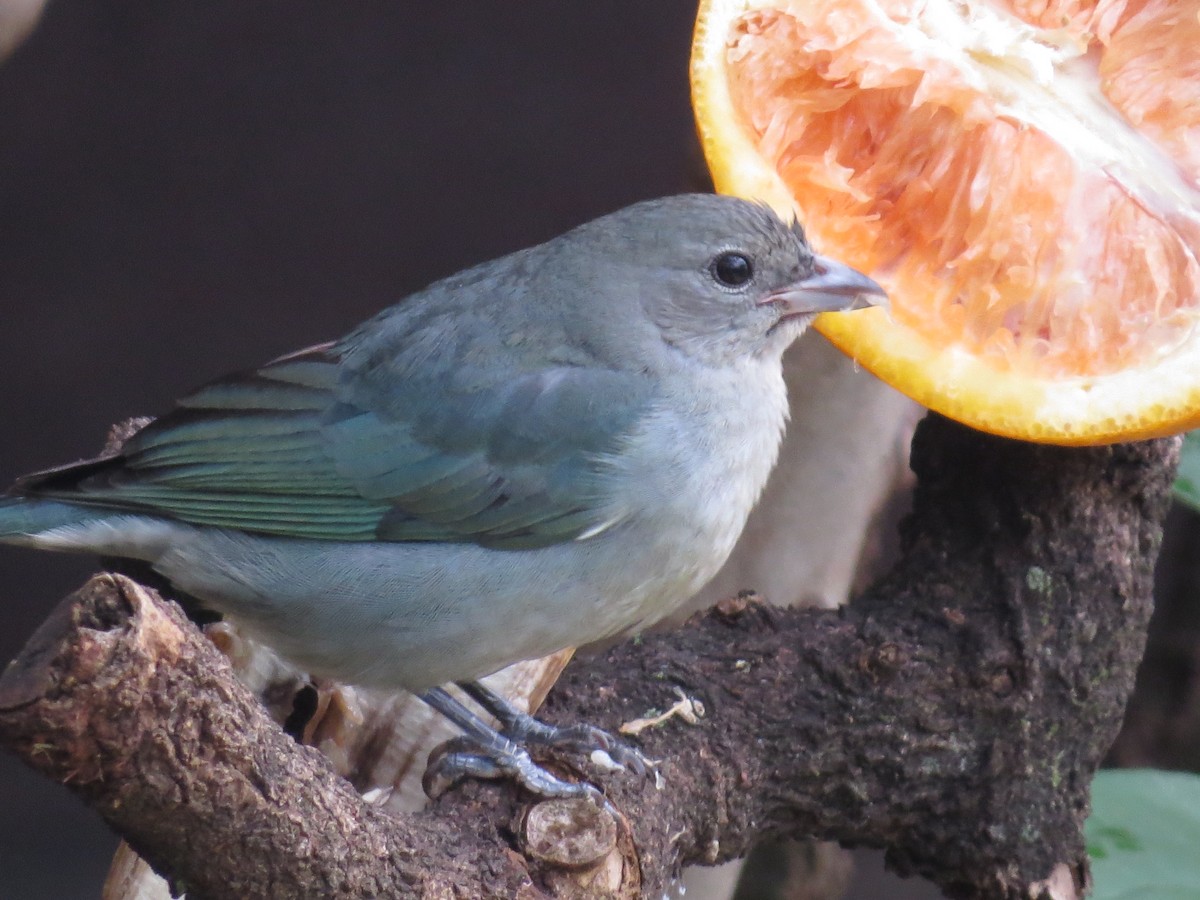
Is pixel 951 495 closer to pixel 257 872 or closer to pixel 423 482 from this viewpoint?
pixel 423 482

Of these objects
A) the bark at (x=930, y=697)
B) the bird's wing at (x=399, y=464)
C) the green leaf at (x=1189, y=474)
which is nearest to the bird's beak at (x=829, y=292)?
the bird's wing at (x=399, y=464)

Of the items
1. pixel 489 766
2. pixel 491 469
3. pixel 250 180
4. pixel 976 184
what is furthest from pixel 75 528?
pixel 250 180

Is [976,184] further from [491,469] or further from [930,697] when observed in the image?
[491,469]

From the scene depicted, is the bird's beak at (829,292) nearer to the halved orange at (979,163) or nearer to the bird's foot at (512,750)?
the halved orange at (979,163)

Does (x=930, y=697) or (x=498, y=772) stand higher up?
(x=930, y=697)

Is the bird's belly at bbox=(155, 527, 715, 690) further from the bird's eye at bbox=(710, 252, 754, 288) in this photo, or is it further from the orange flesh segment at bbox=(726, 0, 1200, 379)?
the orange flesh segment at bbox=(726, 0, 1200, 379)

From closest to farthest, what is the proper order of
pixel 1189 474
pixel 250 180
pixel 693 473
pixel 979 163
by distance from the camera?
pixel 693 473 → pixel 979 163 → pixel 1189 474 → pixel 250 180
